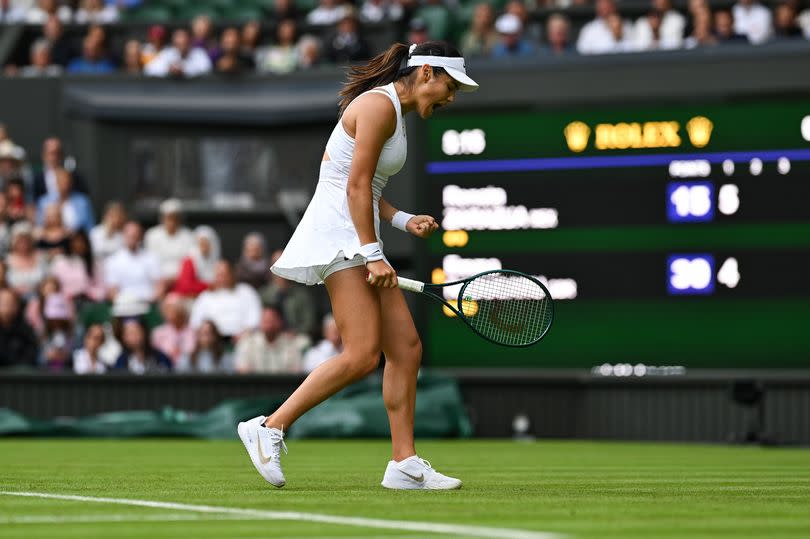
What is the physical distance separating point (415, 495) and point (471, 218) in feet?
26.9

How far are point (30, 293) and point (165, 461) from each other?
6.17 metres

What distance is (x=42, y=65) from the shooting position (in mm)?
17625

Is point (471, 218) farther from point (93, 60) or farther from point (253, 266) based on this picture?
point (93, 60)

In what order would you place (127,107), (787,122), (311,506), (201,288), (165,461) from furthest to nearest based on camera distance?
1. (127,107)
2. (201,288)
3. (787,122)
4. (165,461)
5. (311,506)

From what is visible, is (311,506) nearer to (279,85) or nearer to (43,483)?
(43,483)

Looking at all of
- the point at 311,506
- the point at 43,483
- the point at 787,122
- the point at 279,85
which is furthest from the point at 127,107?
the point at 311,506

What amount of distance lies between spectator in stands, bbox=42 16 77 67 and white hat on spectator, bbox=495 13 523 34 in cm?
478

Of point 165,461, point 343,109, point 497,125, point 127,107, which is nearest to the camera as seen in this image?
point 343,109

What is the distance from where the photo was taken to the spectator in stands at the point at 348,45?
16219 millimetres

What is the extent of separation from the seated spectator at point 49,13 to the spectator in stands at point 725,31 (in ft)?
24.4

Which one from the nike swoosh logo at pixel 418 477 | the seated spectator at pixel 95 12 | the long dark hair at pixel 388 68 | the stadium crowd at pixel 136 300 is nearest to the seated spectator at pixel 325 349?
the stadium crowd at pixel 136 300

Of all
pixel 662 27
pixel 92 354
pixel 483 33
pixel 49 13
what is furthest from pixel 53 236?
pixel 662 27

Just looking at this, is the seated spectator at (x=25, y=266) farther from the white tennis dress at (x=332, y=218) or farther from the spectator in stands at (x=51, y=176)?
the white tennis dress at (x=332, y=218)

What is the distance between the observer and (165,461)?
990cm
